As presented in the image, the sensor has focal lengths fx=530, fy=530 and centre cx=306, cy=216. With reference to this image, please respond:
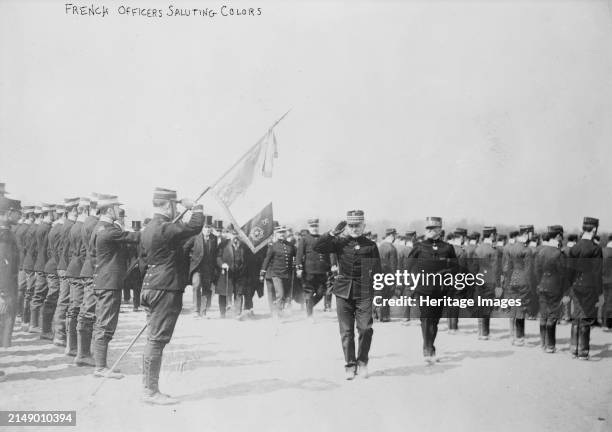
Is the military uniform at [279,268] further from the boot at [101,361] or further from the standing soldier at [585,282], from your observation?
the standing soldier at [585,282]

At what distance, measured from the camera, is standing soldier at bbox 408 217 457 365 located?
7.17 meters

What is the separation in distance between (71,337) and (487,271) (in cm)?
610

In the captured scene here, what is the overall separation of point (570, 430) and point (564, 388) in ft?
2.57

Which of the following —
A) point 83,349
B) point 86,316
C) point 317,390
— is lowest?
point 317,390

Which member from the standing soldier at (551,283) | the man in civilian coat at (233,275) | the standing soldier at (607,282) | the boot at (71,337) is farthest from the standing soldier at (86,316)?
the standing soldier at (607,282)

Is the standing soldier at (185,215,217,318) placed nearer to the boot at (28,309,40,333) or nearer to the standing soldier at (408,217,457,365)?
the boot at (28,309,40,333)

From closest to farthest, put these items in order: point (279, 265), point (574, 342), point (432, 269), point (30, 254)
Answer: point (432, 269)
point (574, 342)
point (30, 254)
point (279, 265)

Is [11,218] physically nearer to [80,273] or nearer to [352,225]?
[80,273]

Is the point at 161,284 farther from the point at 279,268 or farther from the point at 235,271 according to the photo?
the point at 235,271

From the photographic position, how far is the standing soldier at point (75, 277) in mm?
7004

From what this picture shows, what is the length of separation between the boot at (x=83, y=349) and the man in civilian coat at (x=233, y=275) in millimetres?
3791

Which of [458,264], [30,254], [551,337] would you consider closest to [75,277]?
[30,254]

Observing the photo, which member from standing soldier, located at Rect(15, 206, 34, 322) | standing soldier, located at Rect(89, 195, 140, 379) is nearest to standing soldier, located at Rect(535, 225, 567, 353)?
standing soldier, located at Rect(89, 195, 140, 379)

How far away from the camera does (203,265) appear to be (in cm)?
1045
